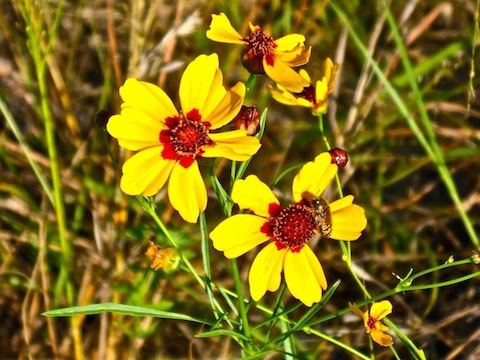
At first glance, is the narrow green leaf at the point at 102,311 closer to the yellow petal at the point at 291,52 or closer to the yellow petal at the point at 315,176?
the yellow petal at the point at 315,176

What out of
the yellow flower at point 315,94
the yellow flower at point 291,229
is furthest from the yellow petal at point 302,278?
the yellow flower at point 315,94

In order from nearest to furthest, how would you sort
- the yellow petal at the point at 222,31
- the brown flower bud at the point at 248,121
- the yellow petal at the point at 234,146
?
the yellow petal at the point at 234,146, the brown flower bud at the point at 248,121, the yellow petal at the point at 222,31

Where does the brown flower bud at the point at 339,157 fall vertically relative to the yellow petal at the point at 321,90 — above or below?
below

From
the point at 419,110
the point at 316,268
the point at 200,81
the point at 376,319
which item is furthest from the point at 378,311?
the point at 419,110

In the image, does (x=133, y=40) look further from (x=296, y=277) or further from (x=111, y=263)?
(x=296, y=277)

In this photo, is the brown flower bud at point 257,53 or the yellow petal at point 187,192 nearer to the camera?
the yellow petal at point 187,192

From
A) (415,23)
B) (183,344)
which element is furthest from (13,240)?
(415,23)

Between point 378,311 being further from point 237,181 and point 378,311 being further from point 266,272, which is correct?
point 237,181
